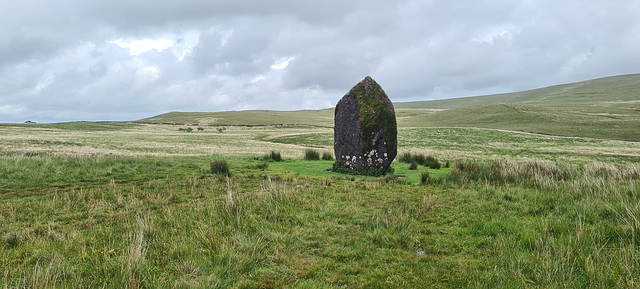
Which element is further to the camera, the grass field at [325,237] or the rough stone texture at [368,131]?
the rough stone texture at [368,131]

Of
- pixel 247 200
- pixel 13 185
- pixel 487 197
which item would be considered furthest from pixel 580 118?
pixel 13 185

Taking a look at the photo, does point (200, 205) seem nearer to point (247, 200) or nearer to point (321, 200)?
point (247, 200)

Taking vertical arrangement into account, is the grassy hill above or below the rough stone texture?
above

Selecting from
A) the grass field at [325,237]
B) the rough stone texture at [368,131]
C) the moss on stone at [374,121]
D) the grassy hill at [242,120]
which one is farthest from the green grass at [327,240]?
the grassy hill at [242,120]

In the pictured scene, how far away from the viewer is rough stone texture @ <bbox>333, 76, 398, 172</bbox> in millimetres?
16812

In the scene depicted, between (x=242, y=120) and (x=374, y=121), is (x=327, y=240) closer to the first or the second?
(x=374, y=121)

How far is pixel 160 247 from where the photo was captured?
5668mm

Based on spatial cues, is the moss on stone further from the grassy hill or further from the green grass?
the grassy hill

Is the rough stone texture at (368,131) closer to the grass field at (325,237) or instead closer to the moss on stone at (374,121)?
the moss on stone at (374,121)

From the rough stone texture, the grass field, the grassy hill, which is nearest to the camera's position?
the grass field

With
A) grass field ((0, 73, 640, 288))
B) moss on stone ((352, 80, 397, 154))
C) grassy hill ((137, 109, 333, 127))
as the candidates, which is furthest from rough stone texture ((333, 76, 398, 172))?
grassy hill ((137, 109, 333, 127))

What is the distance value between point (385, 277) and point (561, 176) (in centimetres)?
1177

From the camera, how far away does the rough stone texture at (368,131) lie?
55.2 feet

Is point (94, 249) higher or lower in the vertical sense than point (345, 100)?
lower
